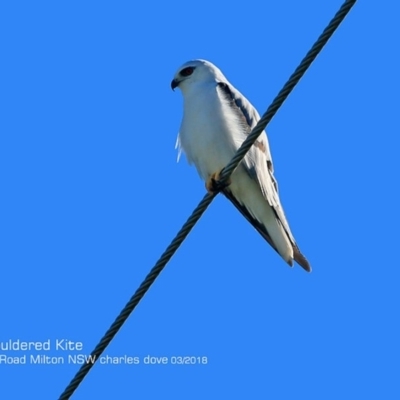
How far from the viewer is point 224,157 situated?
252 inches

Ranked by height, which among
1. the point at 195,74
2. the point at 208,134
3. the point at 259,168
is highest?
the point at 195,74

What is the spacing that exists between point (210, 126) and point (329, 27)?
8.18 feet

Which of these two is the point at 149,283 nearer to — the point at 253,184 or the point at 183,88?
the point at 253,184

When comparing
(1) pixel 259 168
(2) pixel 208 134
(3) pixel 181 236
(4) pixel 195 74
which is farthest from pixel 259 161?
(3) pixel 181 236

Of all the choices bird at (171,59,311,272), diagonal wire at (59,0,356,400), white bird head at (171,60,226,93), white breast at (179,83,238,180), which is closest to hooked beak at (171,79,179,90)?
white bird head at (171,60,226,93)

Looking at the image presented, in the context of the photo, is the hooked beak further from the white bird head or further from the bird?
the bird

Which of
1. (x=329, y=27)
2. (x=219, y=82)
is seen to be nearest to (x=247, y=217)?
(x=219, y=82)

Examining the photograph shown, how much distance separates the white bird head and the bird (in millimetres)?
246

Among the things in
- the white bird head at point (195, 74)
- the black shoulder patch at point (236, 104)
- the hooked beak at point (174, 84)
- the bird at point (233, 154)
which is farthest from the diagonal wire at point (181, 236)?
the hooked beak at point (174, 84)

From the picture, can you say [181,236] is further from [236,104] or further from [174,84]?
[174,84]

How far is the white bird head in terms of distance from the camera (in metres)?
6.98

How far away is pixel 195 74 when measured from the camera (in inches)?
279

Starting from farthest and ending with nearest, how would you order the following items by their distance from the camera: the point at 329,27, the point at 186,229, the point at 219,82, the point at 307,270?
1. the point at 219,82
2. the point at 307,270
3. the point at 186,229
4. the point at 329,27

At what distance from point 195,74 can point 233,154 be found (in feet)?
3.04
